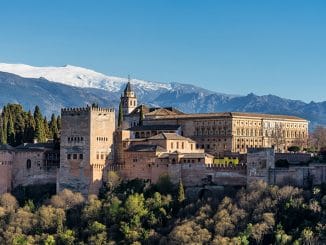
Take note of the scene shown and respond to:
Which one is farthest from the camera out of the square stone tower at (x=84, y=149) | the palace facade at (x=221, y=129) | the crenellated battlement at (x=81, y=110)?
the palace facade at (x=221, y=129)

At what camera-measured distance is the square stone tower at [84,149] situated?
208ft

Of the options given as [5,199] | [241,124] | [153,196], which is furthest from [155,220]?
[241,124]

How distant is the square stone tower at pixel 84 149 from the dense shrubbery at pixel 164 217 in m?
1.07

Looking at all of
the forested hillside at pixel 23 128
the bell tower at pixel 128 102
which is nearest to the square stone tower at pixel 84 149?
the forested hillside at pixel 23 128

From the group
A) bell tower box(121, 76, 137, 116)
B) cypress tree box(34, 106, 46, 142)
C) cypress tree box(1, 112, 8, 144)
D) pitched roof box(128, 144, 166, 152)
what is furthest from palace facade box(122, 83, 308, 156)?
cypress tree box(1, 112, 8, 144)

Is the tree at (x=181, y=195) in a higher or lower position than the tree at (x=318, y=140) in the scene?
lower

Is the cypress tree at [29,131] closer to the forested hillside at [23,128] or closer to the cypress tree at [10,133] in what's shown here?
the forested hillside at [23,128]

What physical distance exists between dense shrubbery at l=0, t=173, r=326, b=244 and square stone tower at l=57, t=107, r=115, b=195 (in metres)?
1.07

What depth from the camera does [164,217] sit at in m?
58.6

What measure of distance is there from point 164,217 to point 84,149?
8893 mm

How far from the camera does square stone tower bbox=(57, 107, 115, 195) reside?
208ft

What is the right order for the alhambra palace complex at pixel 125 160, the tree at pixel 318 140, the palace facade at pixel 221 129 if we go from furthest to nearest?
the tree at pixel 318 140 < the palace facade at pixel 221 129 < the alhambra palace complex at pixel 125 160

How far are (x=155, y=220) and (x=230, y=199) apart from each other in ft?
17.4

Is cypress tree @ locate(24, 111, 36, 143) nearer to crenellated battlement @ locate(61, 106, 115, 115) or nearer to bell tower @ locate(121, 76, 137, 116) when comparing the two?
crenellated battlement @ locate(61, 106, 115, 115)
